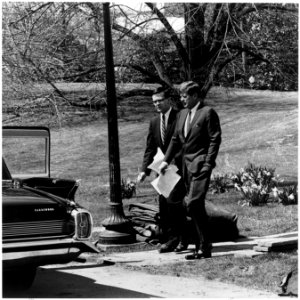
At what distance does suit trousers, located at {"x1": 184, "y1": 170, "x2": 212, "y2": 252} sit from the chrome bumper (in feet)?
6.52

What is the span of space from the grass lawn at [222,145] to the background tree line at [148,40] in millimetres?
1487

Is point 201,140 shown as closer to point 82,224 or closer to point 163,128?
point 163,128

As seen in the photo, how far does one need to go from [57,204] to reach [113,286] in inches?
46.0

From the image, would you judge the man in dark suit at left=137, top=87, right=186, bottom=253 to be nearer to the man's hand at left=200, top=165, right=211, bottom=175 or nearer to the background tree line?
the man's hand at left=200, top=165, right=211, bottom=175

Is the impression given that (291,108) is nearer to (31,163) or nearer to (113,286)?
(31,163)

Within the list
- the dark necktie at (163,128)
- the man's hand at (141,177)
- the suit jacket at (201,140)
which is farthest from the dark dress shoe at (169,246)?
the dark necktie at (163,128)

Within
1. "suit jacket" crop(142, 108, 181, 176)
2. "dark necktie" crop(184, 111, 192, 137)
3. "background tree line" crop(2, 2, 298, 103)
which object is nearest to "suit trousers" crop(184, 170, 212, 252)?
"dark necktie" crop(184, 111, 192, 137)

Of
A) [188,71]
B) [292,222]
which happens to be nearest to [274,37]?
[188,71]

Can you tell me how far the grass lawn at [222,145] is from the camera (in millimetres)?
13202

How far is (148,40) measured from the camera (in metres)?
13.0

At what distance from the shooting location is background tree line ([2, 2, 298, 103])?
12.6 m

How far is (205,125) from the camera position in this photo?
746cm

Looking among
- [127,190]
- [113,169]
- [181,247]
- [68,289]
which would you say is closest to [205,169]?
[181,247]

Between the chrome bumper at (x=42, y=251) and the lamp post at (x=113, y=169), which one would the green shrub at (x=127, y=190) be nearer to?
the lamp post at (x=113, y=169)
